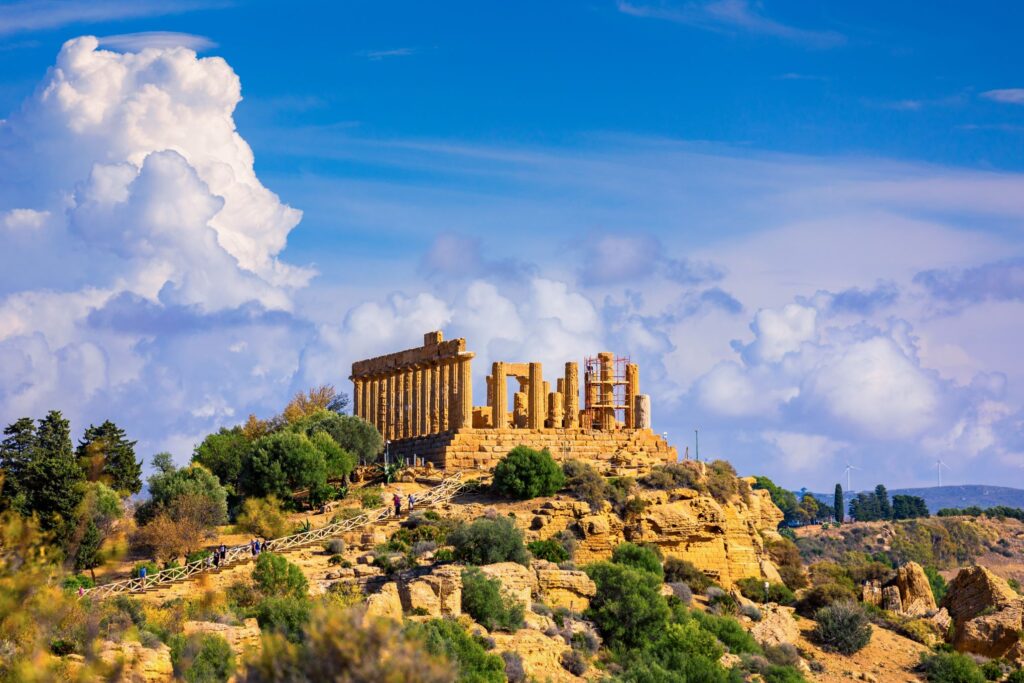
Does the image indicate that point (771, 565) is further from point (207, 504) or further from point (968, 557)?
point (968, 557)

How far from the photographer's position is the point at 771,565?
61969mm

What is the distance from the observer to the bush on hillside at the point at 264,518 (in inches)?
2237

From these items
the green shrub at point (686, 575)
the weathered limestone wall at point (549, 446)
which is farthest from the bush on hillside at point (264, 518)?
the green shrub at point (686, 575)

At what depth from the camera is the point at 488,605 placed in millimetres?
42844

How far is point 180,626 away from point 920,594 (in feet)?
112

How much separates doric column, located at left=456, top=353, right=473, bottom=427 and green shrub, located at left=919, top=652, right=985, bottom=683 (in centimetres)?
2309

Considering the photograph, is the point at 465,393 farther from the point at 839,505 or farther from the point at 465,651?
the point at 839,505

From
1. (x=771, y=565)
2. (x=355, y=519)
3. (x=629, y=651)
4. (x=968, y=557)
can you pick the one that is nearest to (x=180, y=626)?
(x=629, y=651)

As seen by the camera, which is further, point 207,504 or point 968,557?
point 968,557

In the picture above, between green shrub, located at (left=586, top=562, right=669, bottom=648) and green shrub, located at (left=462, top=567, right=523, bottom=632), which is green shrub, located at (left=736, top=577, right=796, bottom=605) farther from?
green shrub, located at (left=462, top=567, right=523, bottom=632)

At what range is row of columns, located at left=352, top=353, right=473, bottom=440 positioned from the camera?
6794 centimetres

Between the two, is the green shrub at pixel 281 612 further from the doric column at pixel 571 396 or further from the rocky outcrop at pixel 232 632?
the doric column at pixel 571 396

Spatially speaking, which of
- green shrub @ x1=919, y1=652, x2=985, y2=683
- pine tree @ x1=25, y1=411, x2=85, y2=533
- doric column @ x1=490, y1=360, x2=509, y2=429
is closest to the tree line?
pine tree @ x1=25, y1=411, x2=85, y2=533

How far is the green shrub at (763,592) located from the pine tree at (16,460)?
26.0 metres
